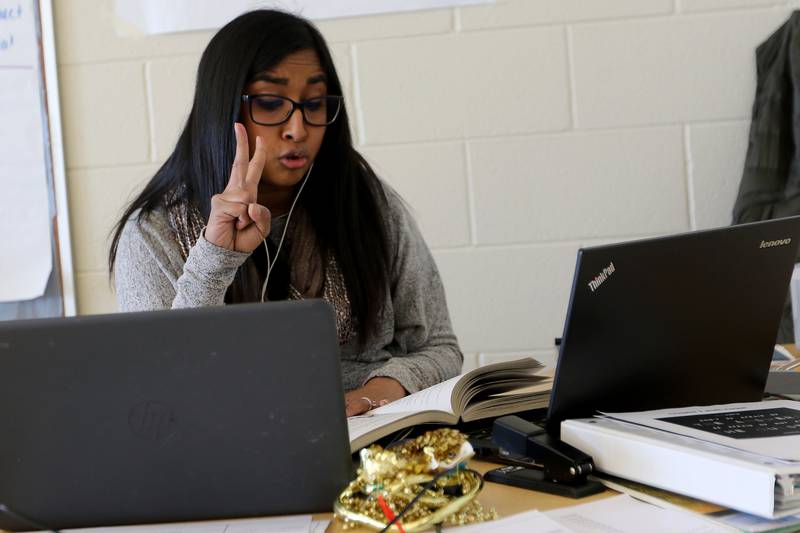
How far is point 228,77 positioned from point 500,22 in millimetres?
729

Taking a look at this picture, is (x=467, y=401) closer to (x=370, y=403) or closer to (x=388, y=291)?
(x=370, y=403)

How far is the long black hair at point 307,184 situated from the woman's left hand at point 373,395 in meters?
0.19

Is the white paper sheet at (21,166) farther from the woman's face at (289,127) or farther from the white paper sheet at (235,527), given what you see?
the white paper sheet at (235,527)

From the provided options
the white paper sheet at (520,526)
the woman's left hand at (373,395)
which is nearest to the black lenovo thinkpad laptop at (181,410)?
the white paper sheet at (520,526)

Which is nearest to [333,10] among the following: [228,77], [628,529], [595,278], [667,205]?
[228,77]

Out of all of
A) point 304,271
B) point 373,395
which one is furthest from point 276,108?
point 373,395

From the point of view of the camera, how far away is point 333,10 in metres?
1.97

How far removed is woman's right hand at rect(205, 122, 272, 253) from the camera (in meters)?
1.29

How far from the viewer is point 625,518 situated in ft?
2.37

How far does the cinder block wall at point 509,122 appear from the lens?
1952 mm

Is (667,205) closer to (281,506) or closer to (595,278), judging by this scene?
(595,278)

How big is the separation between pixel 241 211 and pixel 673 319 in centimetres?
65

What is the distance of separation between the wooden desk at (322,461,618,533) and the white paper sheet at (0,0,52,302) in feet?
4.93

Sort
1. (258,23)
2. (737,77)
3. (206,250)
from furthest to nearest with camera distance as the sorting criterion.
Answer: (737,77), (258,23), (206,250)
